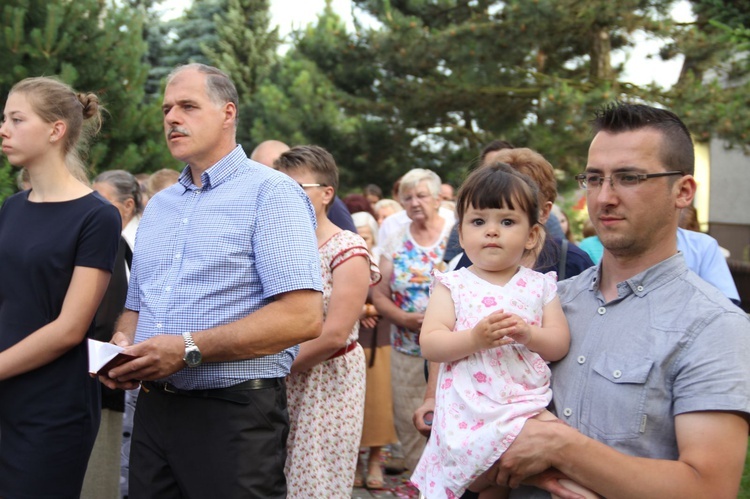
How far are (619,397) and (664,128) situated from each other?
0.77m

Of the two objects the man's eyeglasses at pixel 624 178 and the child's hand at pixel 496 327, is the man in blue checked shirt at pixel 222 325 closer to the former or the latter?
the child's hand at pixel 496 327

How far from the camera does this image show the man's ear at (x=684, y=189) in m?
2.44

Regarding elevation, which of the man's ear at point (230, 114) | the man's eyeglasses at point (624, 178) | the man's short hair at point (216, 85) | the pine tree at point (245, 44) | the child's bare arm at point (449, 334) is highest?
the pine tree at point (245, 44)

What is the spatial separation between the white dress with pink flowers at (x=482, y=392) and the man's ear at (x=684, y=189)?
513mm

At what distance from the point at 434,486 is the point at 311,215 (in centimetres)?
115

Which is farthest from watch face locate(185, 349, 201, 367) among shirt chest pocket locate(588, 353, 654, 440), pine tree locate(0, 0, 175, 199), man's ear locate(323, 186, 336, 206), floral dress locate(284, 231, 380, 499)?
pine tree locate(0, 0, 175, 199)

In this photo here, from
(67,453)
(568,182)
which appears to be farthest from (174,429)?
(568,182)

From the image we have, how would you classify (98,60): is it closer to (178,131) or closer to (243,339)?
(178,131)

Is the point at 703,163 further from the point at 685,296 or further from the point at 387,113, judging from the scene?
the point at 685,296

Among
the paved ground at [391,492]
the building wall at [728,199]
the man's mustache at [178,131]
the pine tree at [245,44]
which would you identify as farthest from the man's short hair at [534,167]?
the pine tree at [245,44]

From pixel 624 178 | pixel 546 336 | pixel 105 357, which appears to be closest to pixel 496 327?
pixel 546 336

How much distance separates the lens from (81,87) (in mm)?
8742

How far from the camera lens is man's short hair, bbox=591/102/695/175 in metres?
2.45

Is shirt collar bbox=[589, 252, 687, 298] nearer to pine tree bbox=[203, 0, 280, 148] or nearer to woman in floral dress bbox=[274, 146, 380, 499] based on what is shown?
woman in floral dress bbox=[274, 146, 380, 499]
